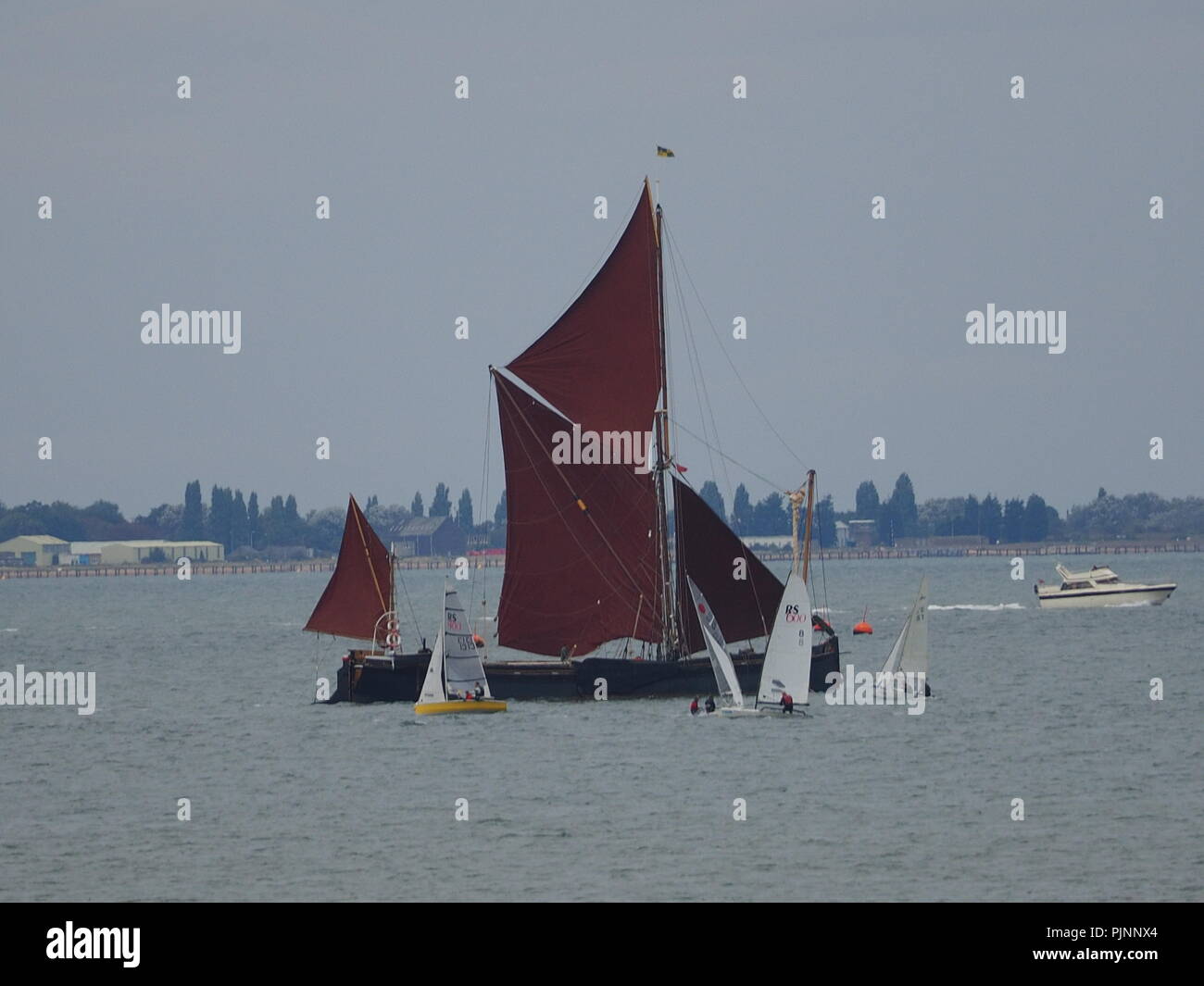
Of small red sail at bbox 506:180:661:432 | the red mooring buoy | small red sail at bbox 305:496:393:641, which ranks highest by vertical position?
small red sail at bbox 506:180:661:432

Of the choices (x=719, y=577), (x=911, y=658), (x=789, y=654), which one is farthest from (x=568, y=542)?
(x=911, y=658)

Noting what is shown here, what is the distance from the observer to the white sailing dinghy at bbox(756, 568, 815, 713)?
63156 mm

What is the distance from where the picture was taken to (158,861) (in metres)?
42.1

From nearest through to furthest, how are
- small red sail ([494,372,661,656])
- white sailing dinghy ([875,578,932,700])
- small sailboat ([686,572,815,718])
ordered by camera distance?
1. small sailboat ([686,572,815,718])
2. small red sail ([494,372,661,656])
3. white sailing dinghy ([875,578,932,700])

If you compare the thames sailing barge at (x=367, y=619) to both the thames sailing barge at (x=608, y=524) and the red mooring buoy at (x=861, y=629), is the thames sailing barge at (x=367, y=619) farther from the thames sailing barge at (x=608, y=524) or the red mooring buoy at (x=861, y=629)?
the red mooring buoy at (x=861, y=629)

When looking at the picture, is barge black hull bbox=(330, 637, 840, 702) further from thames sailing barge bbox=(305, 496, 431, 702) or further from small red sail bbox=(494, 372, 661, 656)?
small red sail bbox=(494, 372, 661, 656)

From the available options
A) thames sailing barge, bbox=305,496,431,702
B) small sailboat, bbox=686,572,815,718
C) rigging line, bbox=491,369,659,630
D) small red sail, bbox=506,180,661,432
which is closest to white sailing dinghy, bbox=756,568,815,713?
small sailboat, bbox=686,572,815,718

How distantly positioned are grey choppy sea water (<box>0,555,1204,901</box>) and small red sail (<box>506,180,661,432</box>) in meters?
10.7

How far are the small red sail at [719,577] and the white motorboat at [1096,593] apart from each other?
85363 millimetres

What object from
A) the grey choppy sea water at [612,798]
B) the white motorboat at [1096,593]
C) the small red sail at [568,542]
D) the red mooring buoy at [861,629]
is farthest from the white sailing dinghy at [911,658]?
the white motorboat at [1096,593]

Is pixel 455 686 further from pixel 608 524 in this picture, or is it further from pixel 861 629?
pixel 861 629
